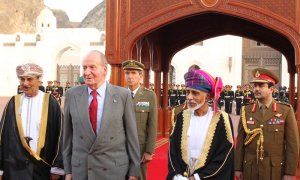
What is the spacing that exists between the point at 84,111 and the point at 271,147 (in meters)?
1.90

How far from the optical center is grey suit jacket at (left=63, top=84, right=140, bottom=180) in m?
3.24

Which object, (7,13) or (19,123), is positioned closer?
(19,123)

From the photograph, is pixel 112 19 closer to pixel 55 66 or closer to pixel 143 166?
pixel 143 166

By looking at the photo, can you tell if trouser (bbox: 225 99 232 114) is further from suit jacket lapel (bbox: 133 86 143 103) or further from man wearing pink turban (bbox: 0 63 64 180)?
man wearing pink turban (bbox: 0 63 64 180)

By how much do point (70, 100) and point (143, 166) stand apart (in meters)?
1.72

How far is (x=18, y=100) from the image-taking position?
3838 mm

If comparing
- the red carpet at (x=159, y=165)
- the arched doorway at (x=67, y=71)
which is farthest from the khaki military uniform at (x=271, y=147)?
the arched doorway at (x=67, y=71)

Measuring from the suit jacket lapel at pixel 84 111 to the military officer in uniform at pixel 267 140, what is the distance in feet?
5.54

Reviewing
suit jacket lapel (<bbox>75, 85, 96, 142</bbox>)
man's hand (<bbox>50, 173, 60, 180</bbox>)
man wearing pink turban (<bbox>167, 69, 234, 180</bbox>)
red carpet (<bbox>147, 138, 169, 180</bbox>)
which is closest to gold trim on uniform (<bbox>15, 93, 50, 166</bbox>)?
man's hand (<bbox>50, 173, 60, 180</bbox>)

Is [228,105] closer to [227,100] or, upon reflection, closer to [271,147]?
[227,100]

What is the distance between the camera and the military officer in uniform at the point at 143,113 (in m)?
4.81

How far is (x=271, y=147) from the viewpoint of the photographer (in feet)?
13.8

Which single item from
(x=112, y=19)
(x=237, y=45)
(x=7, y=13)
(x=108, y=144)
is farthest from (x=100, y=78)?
(x=7, y=13)

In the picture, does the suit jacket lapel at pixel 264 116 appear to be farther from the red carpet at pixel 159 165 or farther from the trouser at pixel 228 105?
the trouser at pixel 228 105
